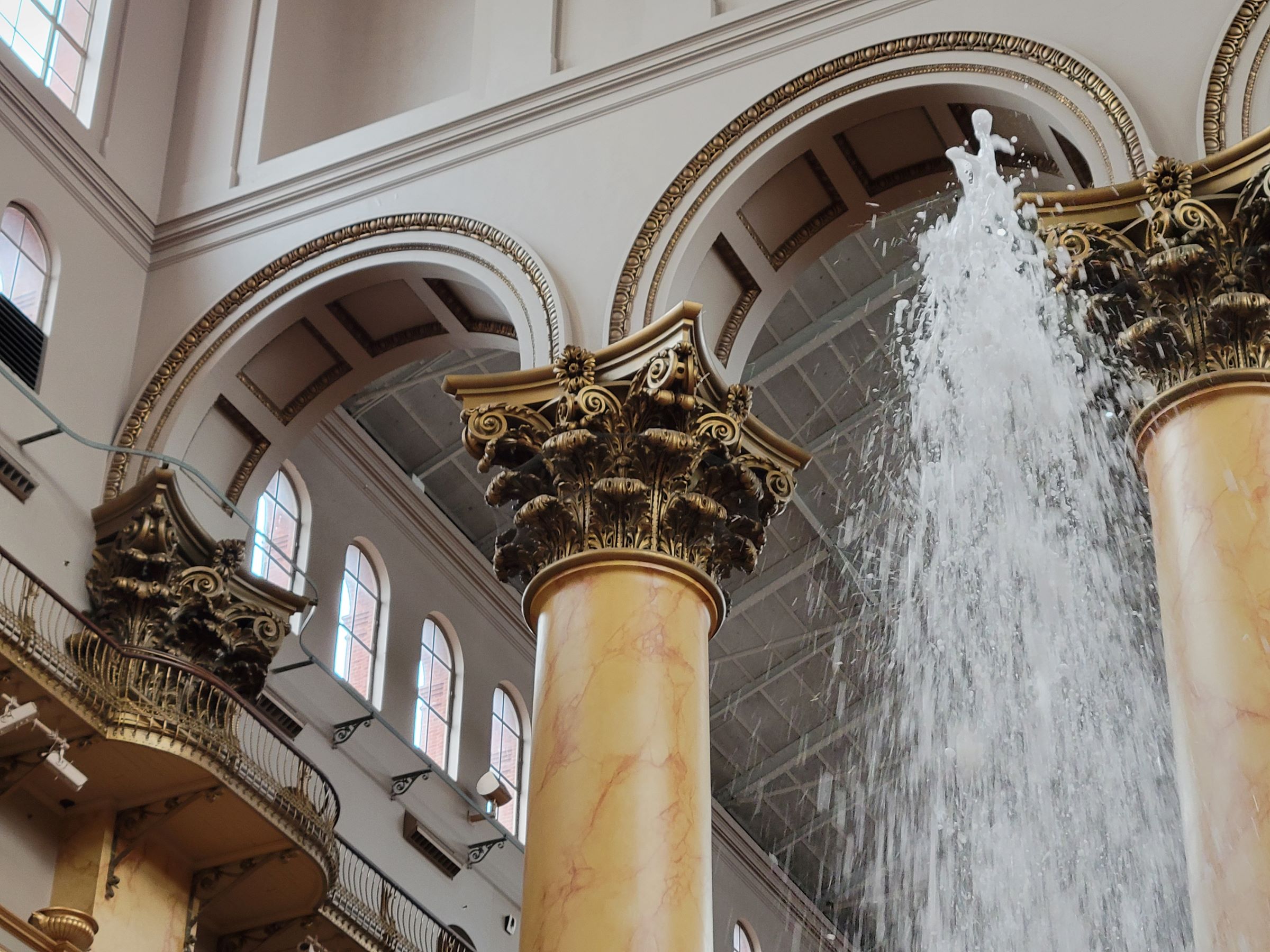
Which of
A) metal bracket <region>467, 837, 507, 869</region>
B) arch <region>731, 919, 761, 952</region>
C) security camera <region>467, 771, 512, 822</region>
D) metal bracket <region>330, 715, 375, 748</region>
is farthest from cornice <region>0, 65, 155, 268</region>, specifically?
arch <region>731, 919, 761, 952</region>

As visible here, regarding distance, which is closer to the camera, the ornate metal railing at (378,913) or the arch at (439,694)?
the ornate metal railing at (378,913)

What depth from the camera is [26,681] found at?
11.3 metres

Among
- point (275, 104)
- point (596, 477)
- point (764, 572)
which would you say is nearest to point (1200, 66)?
point (596, 477)

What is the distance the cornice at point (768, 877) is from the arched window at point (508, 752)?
4.35m

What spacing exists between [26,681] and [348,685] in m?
4.93

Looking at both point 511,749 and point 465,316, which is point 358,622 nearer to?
point 511,749

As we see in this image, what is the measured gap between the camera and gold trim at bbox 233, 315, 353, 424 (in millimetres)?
13156

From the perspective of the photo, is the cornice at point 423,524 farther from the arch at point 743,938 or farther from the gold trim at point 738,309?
the gold trim at point 738,309

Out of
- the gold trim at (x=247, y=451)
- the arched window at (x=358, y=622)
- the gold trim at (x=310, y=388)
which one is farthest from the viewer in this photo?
the arched window at (x=358, y=622)

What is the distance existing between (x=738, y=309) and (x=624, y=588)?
3132mm

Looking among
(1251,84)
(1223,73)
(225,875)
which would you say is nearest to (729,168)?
(1223,73)

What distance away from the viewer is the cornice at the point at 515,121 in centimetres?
1150

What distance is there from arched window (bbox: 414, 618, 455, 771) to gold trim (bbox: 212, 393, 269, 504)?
461 centimetres

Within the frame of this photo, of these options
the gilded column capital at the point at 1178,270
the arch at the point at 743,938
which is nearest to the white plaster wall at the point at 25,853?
the gilded column capital at the point at 1178,270
